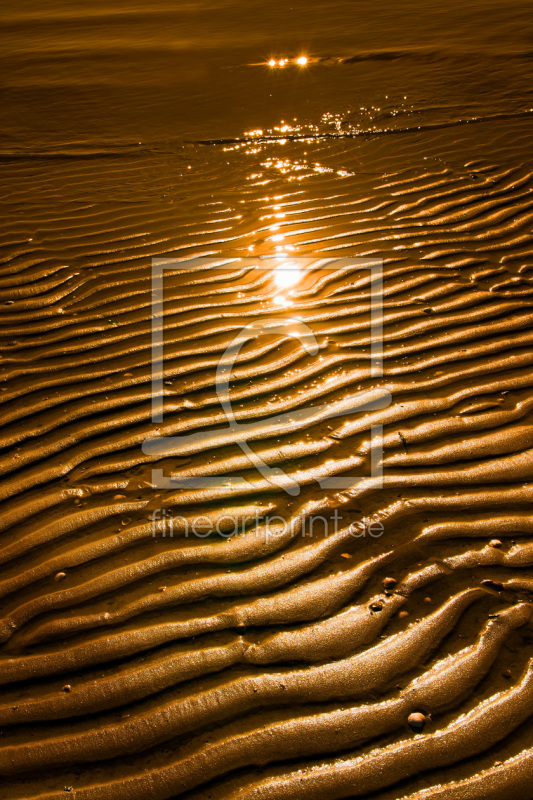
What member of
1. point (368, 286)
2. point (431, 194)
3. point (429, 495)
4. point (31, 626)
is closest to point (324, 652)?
point (429, 495)

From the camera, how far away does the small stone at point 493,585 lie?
1.85 metres

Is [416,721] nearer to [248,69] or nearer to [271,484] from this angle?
Answer: [271,484]

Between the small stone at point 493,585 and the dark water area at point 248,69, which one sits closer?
the small stone at point 493,585

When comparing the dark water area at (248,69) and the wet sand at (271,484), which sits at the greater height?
the dark water area at (248,69)

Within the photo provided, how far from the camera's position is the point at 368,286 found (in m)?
3.36

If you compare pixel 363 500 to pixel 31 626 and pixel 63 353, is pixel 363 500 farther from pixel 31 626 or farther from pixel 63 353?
pixel 63 353

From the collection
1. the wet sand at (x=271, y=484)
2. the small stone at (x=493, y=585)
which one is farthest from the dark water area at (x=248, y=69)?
the small stone at (x=493, y=585)

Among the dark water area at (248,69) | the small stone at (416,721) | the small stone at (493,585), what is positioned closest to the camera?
the small stone at (416,721)

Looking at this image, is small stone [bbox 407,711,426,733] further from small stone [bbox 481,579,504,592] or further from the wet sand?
small stone [bbox 481,579,504,592]

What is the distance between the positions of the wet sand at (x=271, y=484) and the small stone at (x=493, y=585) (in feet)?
0.04

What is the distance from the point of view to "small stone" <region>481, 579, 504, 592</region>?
185 cm

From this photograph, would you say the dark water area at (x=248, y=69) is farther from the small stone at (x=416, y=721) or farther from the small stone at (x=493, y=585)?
the small stone at (x=416, y=721)

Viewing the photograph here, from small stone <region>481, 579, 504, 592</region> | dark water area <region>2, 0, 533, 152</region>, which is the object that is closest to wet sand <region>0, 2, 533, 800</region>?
small stone <region>481, 579, 504, 592</region>

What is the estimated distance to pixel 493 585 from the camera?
6.08 ft
